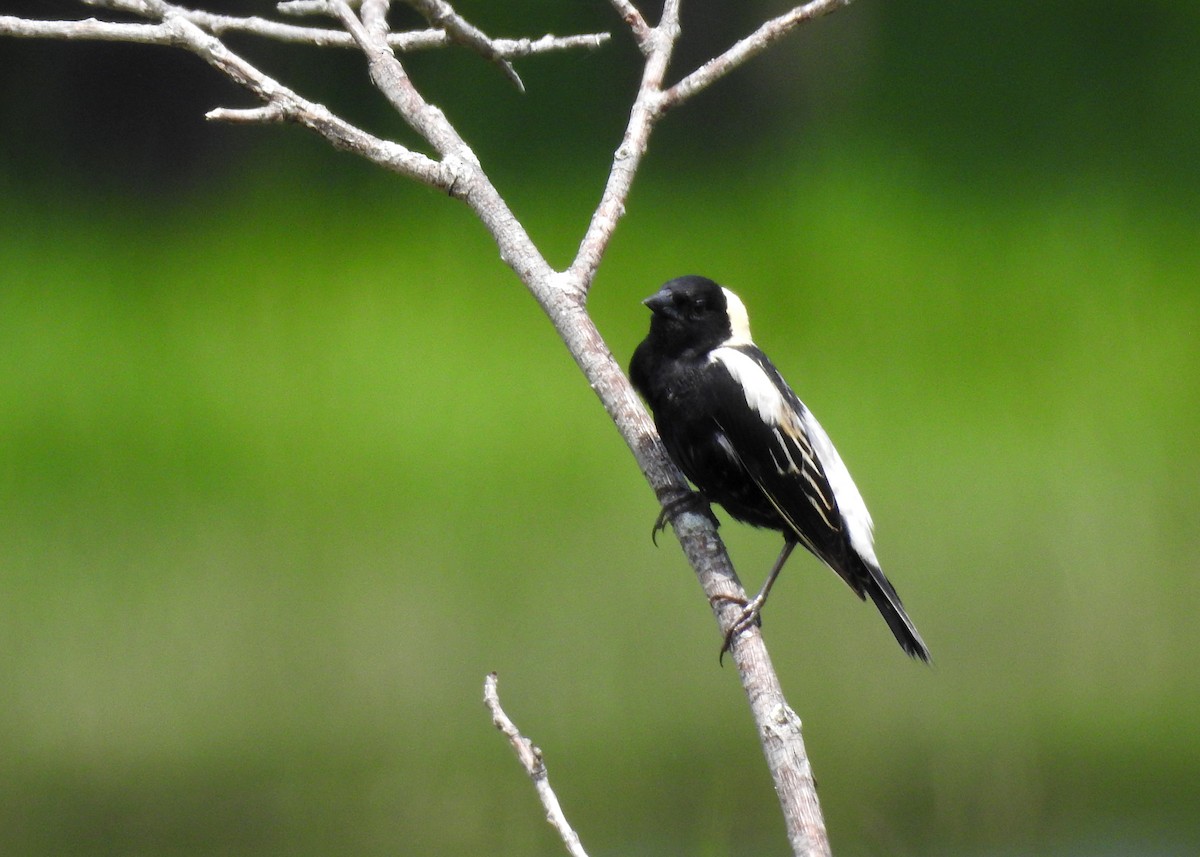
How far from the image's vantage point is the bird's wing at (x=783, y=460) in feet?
4.70

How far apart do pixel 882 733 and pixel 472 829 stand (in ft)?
3.01

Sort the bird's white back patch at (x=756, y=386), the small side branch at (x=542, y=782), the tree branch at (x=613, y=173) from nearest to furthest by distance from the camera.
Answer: the small side branch at (x=542, y=782), the tree branch at (x=613, y=173), the bird's white back patch at (x=756, y=386)

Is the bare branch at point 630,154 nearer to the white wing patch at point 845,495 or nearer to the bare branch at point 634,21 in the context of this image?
the bare branch at point 634,21

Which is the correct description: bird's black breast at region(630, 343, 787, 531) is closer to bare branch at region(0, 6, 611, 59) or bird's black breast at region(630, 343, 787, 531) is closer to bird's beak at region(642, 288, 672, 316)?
bird's beak at region(642, 288, 672, 316)

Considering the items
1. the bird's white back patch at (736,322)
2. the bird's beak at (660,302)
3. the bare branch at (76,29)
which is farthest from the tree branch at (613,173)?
the bird's white back patch at (736,322)

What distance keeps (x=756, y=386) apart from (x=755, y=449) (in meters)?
0.08

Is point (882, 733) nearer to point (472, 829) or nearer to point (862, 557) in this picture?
point (472, 829)

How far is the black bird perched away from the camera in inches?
56.6

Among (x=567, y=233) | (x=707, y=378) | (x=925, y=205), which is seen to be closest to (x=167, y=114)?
(x=567, y=233)

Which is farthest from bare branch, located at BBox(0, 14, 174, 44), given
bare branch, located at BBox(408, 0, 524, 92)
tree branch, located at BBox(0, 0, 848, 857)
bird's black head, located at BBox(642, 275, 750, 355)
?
bird's black head, located at BBox(642, 275, 750, 355)

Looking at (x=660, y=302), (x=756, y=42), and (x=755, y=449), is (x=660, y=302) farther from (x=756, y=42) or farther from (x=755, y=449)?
(x=756, y=42)

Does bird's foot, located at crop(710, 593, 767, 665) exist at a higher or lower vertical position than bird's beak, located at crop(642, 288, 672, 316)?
lower

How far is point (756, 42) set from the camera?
1221 mm

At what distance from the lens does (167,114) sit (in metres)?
3.18
